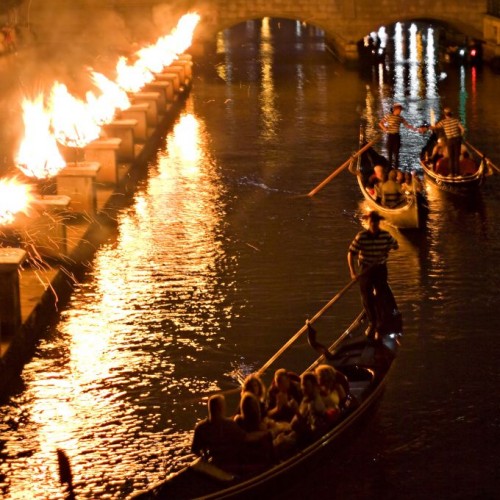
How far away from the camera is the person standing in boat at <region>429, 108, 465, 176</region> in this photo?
28344mm

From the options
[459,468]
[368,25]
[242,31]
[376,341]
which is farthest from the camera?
[242,31]

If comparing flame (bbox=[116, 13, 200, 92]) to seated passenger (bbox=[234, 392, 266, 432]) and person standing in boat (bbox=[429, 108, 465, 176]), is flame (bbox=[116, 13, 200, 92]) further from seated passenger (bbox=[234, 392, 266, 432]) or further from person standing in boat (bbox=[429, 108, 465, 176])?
seated passenger (bbox=[234, 392, 266, 432])

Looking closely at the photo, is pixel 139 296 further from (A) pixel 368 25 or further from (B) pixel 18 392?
(A) pixel 368 25

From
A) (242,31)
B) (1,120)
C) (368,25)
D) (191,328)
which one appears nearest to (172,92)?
(1,120)

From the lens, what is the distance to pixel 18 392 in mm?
16500

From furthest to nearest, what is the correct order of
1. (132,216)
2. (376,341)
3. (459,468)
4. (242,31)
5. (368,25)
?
(242,31)
(368,25)
(132,216)
(376,341)
(459,468)

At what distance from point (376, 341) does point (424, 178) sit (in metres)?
14.6

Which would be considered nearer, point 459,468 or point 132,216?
point 459,468

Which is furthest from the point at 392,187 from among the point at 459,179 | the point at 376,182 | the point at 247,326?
the point at 247,326

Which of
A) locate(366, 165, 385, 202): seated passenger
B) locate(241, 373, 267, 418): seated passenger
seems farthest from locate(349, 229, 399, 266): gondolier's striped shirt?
locate(366, 165, 385, 202): seated passenger

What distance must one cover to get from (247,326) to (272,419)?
18.3 feet

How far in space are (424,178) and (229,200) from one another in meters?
5.01

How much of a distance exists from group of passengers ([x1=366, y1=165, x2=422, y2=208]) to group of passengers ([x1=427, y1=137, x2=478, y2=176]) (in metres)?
3.27

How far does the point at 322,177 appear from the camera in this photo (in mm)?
30922
